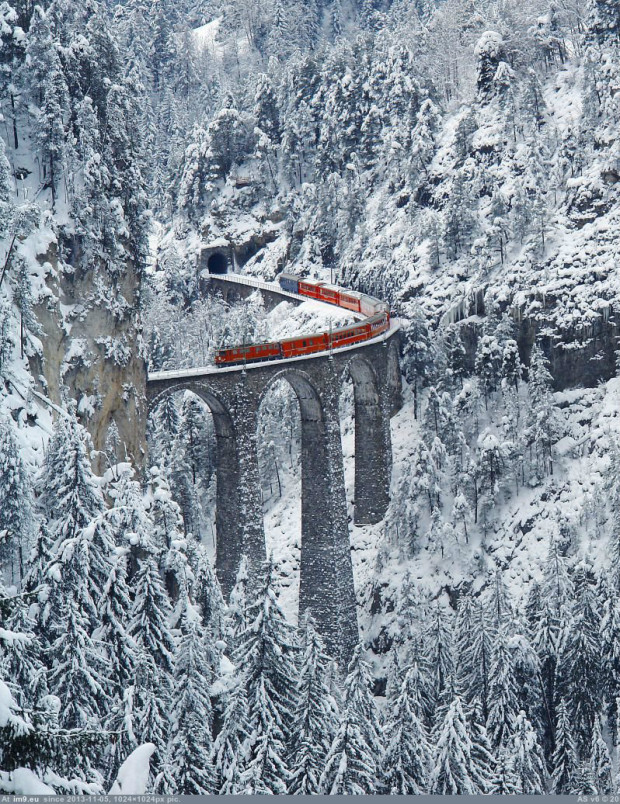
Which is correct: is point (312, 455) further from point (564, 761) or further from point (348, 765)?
point (348, 765)

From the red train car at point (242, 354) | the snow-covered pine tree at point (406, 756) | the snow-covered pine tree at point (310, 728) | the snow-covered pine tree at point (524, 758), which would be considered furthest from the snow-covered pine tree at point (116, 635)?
the red train car at point (242, 354)

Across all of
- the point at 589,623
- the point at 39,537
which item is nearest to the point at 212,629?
the point at 39,537

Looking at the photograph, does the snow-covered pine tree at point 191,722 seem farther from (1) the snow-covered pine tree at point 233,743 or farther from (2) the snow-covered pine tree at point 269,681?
(2) the snow-covered pine tree at point 269,681

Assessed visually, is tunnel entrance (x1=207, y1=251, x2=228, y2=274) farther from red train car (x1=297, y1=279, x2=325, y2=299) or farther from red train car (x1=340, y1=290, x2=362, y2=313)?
red train car (x1=340, y1=290, x2=362, y2=313)

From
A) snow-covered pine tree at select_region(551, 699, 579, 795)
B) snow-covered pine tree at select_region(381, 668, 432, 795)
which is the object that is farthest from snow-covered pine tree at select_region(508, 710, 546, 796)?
snow-covered pine tree at select_region(381, 668, 432, 795)

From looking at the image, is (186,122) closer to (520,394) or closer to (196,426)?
(196,426)

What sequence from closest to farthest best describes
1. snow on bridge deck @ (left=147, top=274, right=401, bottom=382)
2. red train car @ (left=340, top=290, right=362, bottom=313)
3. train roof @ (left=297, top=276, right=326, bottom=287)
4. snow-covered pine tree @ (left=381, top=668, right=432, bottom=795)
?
snow-covered pine tree @ (left=381, top=668, right=432, bottom=795) → snow on bridge deck @ (left=147, top=274, right=401, bottom=382) → red train car @ (left=340, top=290, right=362, bottom=313) → train roof @ (left=297, top=276, right=326, bottom=287)
